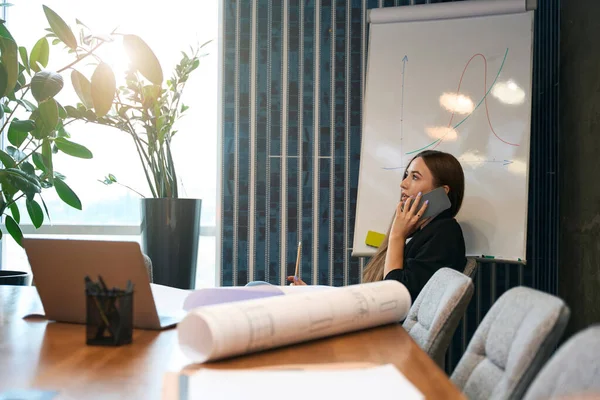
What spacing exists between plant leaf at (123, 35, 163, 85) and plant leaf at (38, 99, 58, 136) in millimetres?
677

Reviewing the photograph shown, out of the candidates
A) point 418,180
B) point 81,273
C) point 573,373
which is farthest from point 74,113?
point 573,373

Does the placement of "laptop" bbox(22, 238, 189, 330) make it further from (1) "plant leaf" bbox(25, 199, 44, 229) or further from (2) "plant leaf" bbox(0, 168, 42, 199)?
(1) "plant leaf" bbox(25, 199, 44, 229)

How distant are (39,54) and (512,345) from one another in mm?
3066

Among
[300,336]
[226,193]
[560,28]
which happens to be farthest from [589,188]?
Result: [300,336]

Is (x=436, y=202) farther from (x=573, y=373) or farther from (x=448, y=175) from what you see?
(x=573, y=373)

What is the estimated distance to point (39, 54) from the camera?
333 cm

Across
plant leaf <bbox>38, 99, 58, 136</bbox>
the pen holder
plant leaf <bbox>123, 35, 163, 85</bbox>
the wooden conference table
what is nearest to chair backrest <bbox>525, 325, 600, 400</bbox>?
the wooden conference table

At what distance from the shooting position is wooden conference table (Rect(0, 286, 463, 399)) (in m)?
0.82

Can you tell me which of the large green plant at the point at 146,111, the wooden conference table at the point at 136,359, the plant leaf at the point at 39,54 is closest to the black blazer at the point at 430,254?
the wooden conference table at the point at 136,359

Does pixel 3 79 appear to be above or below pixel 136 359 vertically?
above

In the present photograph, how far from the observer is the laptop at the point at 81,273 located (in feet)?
3.71

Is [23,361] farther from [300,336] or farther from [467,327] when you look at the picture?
[467,327]

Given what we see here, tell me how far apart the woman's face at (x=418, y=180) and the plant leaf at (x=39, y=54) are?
1.97 metres

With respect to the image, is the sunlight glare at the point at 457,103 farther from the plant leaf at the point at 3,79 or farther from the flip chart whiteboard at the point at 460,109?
the plant leaf at the point at 3,79
